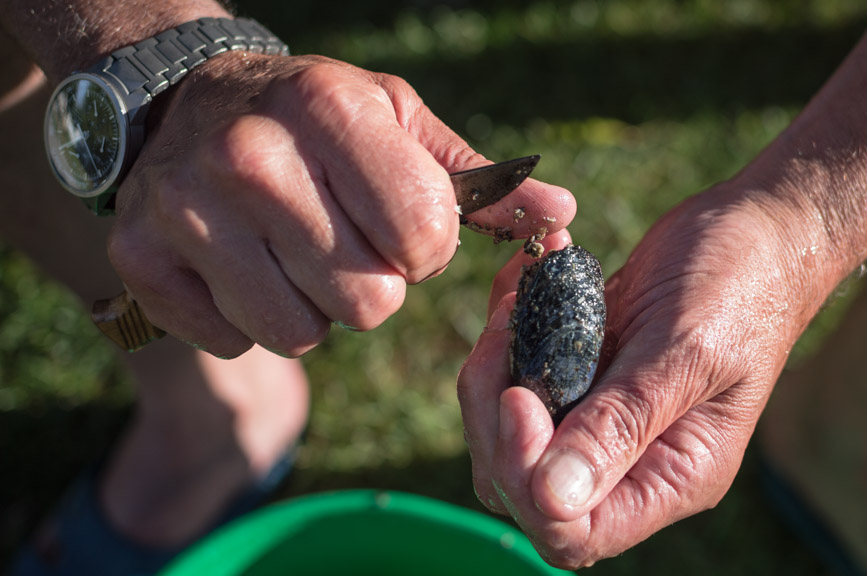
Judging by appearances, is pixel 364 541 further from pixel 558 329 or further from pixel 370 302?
pixel 370 302

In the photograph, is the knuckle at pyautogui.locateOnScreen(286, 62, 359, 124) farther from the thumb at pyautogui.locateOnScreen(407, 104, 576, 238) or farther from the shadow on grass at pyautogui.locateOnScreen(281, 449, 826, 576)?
the shadow on grass at pyautogui.locateOnScreen(281, 449, 826, 576)

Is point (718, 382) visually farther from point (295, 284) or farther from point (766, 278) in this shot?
point (295, 284)

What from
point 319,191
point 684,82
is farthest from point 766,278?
point 684,82

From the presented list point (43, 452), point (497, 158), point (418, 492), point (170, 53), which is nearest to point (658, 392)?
point (170, 53)

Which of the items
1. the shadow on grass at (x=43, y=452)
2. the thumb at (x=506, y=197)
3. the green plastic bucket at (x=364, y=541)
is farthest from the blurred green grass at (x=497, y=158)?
the thumb at (x=506, y=197)

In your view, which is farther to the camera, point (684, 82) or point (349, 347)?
point (684, 82)

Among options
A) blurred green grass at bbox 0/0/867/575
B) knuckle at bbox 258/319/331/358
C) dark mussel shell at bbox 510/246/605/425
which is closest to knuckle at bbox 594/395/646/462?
dark mussel shell at bbox 510/246/605/425
